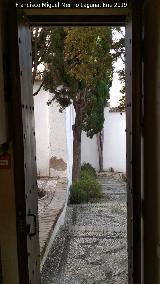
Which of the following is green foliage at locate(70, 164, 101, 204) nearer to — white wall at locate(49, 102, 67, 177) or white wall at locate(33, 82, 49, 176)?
white wall at locate(49, 102, 67, 177)

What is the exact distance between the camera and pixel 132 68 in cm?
276

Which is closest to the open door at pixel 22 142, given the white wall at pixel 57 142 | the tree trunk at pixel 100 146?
the white wall at pixel 57 142

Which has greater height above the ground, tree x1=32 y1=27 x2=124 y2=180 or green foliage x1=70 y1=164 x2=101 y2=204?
tree x1=32 y1=27 x2=124 y2=180

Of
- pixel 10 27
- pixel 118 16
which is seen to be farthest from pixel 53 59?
pixel 10 27

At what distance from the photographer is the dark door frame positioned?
2738mm

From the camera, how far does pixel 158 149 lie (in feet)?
8.95

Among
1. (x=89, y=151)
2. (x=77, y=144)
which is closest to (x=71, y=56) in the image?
(x=77, y=144)

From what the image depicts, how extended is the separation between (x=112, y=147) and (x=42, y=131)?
8.06 m

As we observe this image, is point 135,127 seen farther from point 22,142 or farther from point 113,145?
point 113,145

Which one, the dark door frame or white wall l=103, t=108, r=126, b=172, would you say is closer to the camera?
the dark door frame

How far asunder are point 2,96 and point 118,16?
1255mm

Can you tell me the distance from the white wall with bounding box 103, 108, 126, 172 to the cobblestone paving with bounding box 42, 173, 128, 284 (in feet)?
25.4

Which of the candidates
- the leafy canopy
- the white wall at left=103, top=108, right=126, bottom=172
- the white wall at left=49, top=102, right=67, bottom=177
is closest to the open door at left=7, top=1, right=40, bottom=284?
the leafy canopy

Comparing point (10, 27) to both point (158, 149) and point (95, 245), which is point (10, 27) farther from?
point (95, 245)
